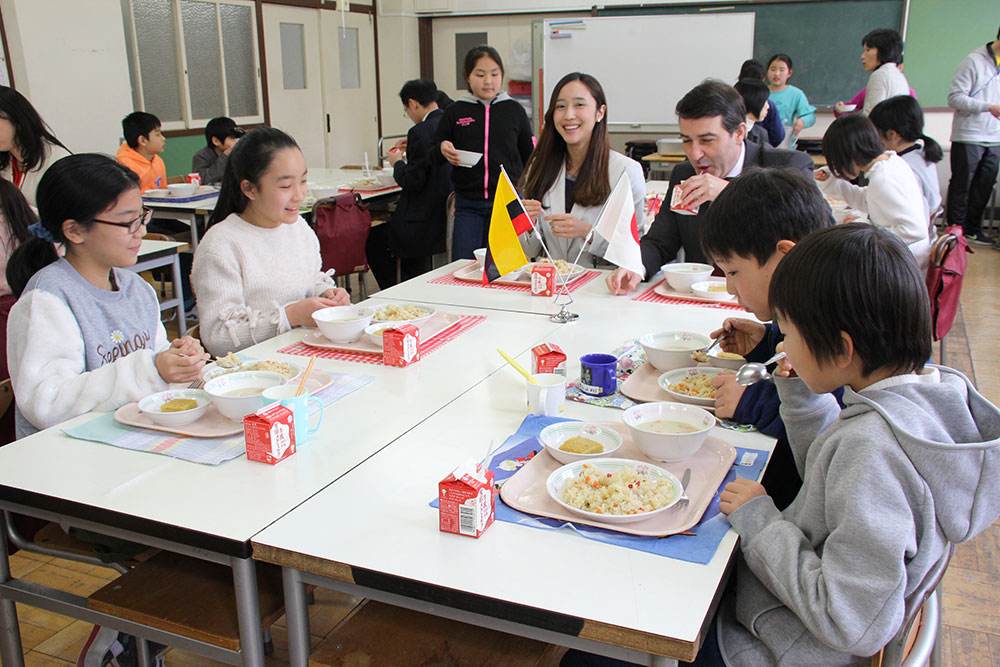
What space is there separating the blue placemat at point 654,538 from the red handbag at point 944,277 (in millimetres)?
1856

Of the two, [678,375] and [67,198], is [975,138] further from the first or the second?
[67,198]

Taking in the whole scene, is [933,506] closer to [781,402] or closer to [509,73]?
[781,402]

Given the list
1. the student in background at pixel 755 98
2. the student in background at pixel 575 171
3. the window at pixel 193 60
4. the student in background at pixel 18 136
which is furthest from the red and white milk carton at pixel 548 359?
the window at pixel 193 60

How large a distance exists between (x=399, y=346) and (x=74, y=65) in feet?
16.8

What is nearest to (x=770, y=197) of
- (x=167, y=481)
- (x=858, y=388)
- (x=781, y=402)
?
(x=781, y=402)

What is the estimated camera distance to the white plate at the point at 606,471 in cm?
120

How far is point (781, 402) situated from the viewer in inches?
57.7

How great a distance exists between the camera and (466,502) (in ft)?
3.84

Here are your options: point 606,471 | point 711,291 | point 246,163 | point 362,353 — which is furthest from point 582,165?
point 606,471

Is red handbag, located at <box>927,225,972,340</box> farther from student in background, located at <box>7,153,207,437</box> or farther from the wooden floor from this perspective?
student in background, located at <box>7,153,207,437</box>

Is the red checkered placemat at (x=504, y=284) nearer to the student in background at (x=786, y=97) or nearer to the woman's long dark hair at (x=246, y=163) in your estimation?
the woman's long dark hair at (x=246, y=163)

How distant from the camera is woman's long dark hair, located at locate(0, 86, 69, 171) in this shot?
9.99 feet

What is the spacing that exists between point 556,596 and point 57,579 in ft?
6.46

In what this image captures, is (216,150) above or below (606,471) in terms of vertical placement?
above
